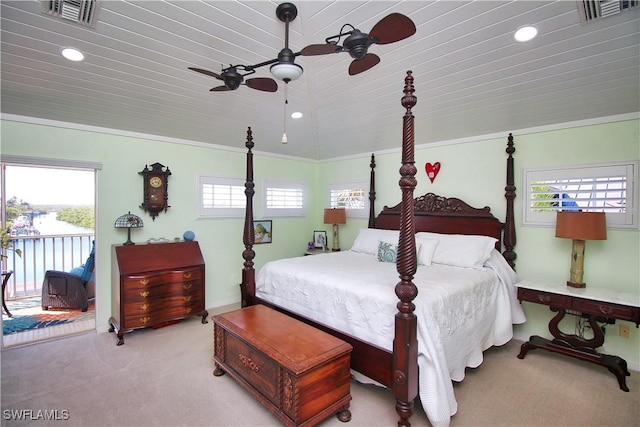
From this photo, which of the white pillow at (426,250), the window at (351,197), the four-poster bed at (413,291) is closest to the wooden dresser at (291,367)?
the four-poster bed at (413,291)

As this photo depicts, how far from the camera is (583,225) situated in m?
2.86

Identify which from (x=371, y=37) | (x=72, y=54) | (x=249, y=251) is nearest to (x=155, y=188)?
(x=249, y=251)

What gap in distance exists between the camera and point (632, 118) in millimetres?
2912

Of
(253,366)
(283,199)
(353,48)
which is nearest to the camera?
(353,48)

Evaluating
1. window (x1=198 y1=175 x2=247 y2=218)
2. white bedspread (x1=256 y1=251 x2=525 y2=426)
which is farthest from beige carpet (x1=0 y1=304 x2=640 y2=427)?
window (x1=198 y1=175 x2=247 y2=218)

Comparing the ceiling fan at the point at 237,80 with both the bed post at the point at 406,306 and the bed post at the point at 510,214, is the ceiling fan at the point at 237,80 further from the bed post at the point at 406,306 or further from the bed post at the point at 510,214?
the bed post at the point at 510,214

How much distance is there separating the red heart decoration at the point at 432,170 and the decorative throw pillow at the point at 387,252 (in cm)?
129

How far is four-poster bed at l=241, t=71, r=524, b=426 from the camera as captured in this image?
209 centimetres

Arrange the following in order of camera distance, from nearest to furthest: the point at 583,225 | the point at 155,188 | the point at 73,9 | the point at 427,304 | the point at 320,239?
the point at 73,9
the point at 427,304
the point at 583,225
the point at 155,188
the point at 320,239

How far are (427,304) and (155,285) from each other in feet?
10.1

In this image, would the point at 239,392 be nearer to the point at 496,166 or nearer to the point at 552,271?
the point at 552,271

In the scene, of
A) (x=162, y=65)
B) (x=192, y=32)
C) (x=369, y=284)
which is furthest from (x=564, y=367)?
(x=162, y=65)

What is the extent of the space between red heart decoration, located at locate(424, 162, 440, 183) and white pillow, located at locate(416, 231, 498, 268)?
97cm

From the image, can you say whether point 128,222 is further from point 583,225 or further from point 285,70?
point 583,225
